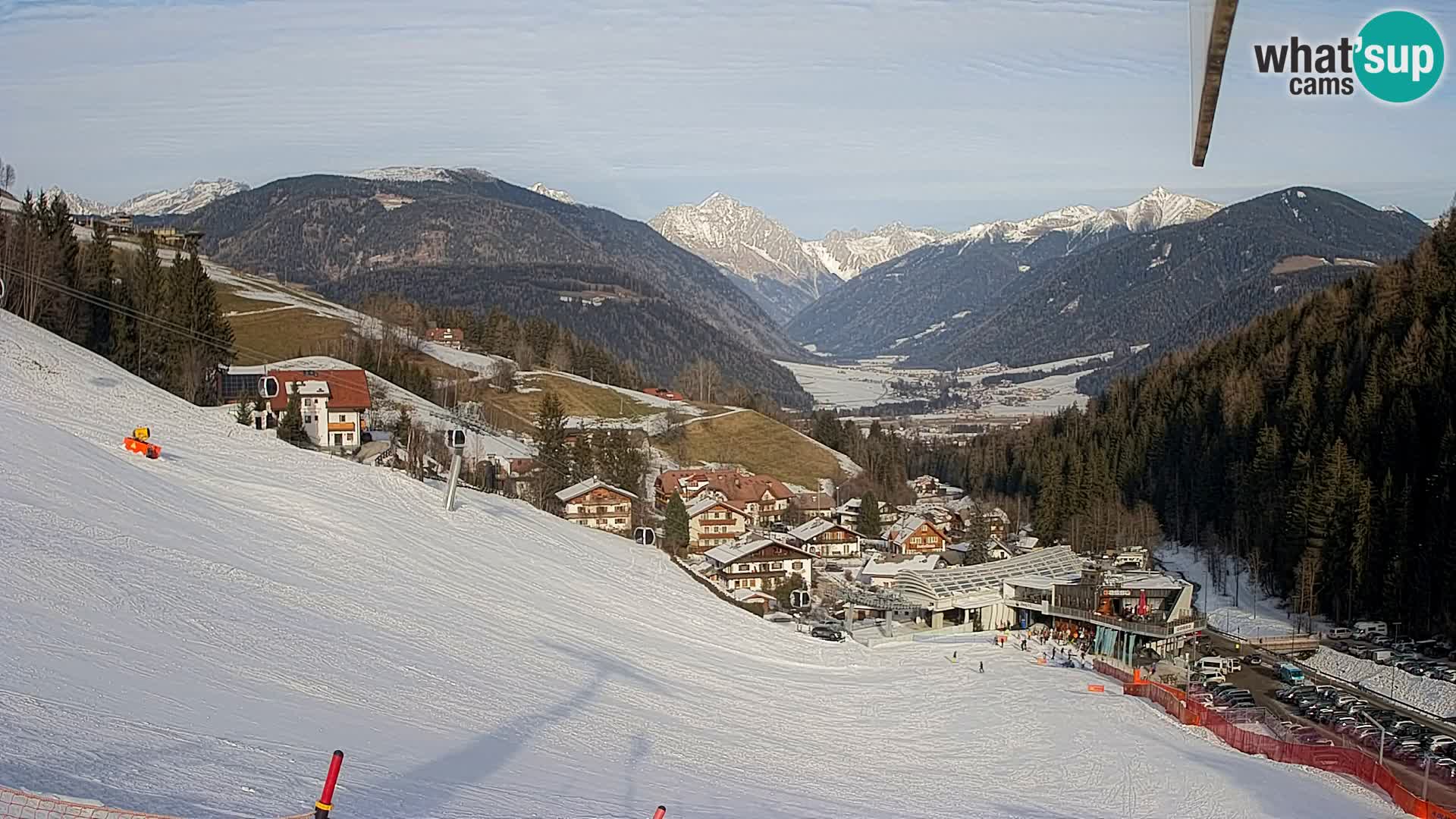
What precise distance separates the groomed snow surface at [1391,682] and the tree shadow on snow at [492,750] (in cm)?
2245

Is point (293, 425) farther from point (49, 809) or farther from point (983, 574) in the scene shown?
point (49, 809)

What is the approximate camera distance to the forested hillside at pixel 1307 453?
43.7 m

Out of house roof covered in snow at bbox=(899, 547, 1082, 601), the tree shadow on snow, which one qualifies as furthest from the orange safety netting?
house roof covered in snow at bbox=(899, 547, 1082, 601)

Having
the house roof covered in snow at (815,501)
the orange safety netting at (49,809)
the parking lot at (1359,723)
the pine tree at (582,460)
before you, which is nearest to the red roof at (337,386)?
the pine tree at (582,460)

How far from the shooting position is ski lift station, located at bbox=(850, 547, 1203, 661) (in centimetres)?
4316

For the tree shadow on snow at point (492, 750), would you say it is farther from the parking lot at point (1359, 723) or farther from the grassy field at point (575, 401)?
the grassy field at point (575, 401)

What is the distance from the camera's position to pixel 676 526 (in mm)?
54062

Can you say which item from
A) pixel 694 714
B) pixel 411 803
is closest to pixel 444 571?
pixel 694 714

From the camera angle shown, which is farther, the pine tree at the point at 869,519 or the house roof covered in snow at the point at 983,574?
the pine tree at the point at 869,519

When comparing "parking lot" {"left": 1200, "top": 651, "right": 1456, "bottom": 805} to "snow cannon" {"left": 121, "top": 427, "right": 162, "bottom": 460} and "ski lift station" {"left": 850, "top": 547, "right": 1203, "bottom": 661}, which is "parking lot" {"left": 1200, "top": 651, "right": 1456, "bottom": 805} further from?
"snow cannon" {"left": 121, "top": 427, "right": 162, "bottom": 460}

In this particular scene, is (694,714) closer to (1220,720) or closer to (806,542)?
(1220,720)

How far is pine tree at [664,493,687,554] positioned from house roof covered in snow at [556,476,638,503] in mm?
5686

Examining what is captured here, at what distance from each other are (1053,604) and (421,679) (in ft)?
119

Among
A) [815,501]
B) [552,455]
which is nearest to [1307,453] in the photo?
[815,501]
